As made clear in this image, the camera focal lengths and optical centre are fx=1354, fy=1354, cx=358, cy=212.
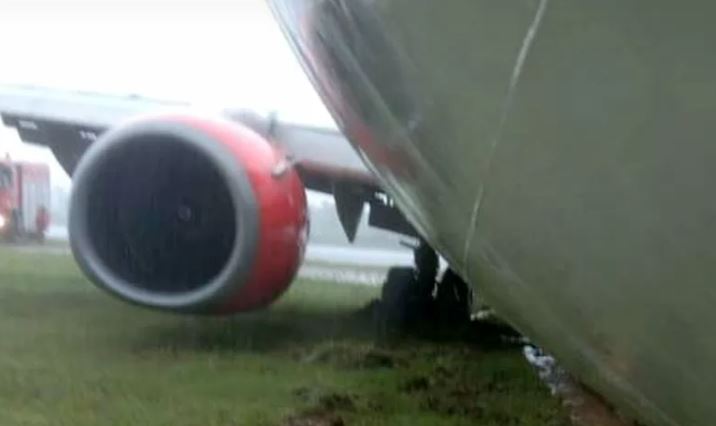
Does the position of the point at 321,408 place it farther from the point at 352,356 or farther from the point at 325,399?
the point at 352,356

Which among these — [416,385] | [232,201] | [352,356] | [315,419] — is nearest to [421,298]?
[352,356]

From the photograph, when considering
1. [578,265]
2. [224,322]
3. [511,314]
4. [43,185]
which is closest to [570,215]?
[578,265]

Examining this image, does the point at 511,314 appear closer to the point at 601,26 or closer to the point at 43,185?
the point at 601,26

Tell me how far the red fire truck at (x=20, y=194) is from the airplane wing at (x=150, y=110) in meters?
2.08

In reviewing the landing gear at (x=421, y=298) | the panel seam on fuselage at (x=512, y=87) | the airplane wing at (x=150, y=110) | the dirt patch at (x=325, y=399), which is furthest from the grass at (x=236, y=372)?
the panel seam on fuselage at (x=512, y=87)

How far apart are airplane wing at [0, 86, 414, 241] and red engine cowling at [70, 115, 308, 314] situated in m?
Answer: 0.32

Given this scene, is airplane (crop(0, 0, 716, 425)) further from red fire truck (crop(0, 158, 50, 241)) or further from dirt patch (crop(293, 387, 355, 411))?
red fire truck (crop(0, 158, 50, 241))

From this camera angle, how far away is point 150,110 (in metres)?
2.75

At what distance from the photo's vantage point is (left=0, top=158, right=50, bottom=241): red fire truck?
17.9 ft

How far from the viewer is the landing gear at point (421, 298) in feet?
10.4

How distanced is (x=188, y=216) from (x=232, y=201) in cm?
19

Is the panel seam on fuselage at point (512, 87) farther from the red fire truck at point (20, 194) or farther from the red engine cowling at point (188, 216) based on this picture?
the red fire truck at point (20, 194)

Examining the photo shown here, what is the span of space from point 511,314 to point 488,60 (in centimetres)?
28

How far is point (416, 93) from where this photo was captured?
63cm
